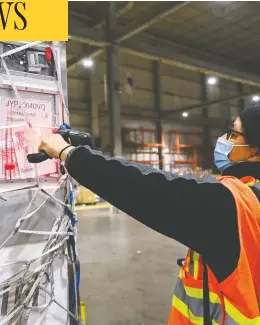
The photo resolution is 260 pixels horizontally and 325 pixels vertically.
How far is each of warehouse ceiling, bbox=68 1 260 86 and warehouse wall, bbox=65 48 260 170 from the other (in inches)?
68.4

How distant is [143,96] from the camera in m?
13.7

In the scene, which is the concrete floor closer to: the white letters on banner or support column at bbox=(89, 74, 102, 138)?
the white letters on banner

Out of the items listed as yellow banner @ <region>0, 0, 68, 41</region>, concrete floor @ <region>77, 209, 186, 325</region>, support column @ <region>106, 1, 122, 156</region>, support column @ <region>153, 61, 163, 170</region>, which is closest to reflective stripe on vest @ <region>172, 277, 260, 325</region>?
yellow banner @ <region>0, 0, 68, 41</region>

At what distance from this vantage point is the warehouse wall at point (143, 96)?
12281 mm

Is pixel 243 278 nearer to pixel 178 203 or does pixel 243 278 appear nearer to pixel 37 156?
pixel 178 203

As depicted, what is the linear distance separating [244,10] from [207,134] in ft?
23.7

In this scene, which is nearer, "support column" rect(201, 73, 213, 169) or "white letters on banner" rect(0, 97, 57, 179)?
"white letters on banner" rect(0, 97, 57, 179)

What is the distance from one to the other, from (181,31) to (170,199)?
34.5ft

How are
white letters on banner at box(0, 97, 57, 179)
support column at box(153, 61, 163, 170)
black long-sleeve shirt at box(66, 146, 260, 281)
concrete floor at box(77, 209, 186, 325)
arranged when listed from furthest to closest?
1. support column at box(153, 61, 163, 170)
2. concrete floor at box(77, 209, 186, 325)
3. white letters on banner at box(0, 97, 57, 179)
4. black long-sleeve shirt at box(66, 146, 260, 281)

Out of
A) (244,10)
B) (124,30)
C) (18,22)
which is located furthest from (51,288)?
(244,10)

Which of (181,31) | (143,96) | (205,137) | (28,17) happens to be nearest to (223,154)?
(28,17)

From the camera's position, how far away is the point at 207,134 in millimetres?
15461

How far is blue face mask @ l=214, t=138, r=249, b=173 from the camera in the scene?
112 cm

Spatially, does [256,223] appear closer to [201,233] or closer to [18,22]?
[201,233]
